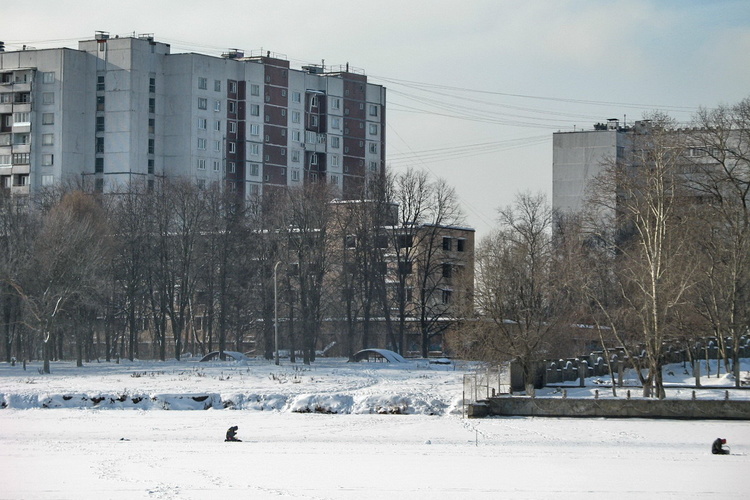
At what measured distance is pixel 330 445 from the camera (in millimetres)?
34938

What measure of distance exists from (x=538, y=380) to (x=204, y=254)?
44660 mm

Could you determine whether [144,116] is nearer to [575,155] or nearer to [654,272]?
[575,155]

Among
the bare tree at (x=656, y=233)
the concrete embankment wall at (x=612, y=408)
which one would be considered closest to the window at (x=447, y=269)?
the bare tree at (x=656, y=233)

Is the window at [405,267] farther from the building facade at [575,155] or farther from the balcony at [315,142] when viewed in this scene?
the balcony at [315,142]

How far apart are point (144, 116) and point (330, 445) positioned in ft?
354

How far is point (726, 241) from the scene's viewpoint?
5822cm

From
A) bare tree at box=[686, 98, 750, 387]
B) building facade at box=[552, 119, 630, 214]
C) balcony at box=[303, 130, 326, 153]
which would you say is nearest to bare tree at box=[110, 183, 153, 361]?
bare tree at box=[686, 98, 750, 387]

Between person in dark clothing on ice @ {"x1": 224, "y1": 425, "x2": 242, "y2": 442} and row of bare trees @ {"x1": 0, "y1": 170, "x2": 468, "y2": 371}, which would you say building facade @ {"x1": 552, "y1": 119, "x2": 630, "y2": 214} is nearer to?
row of bare trees @ {"x1": 0, "y1": 170, "x2": 468, "y2": 371}

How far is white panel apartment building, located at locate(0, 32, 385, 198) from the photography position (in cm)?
13562

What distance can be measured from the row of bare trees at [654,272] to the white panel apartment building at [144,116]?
7194cm

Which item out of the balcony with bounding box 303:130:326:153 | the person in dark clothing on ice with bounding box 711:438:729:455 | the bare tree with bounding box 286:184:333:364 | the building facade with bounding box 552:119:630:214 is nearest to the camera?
the person in dark clothing on ice with bounding box 711:438:729:455

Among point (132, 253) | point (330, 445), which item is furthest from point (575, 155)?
point (330, 445)

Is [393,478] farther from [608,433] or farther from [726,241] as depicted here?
[726,241]

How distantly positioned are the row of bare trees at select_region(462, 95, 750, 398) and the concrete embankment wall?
1.06 metres
